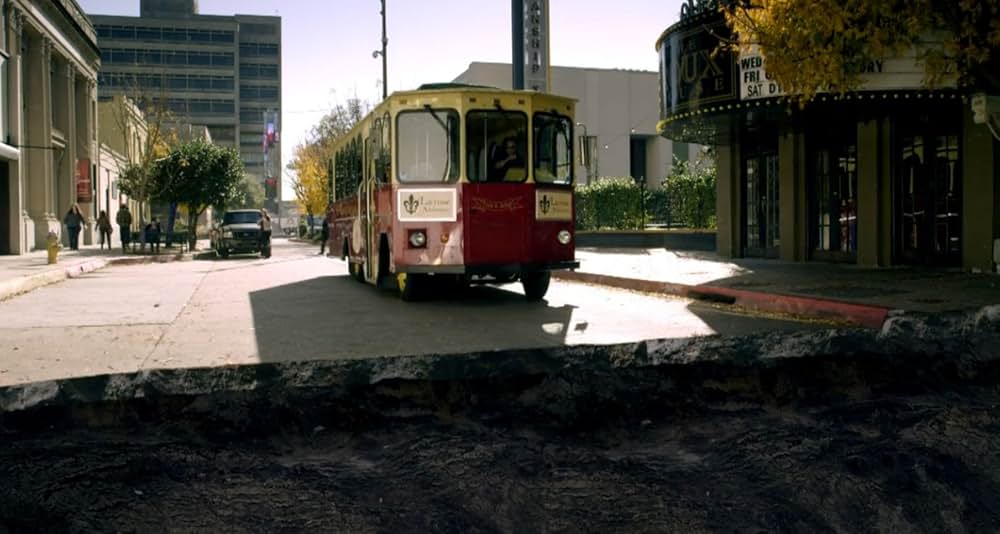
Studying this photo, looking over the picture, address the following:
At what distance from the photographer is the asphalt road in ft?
25.3

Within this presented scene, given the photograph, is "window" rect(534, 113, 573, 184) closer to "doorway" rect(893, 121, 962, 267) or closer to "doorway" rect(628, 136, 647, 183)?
"doorway" rect(893, 121, 962, 267)

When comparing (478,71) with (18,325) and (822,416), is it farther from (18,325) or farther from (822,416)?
(822,416)

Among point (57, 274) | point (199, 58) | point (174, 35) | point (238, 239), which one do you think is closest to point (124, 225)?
point (238, 239)

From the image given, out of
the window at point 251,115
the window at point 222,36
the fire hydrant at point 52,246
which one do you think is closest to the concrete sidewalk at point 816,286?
the fire hydrant at point 52,246

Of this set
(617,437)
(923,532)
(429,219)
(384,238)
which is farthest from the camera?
(384,238)

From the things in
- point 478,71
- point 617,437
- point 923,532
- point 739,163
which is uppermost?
point 478,71

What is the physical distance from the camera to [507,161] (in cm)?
1247

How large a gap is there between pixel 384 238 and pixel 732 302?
16.6 feet

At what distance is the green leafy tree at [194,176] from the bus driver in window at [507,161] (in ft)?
92.1

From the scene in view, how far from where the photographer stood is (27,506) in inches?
115

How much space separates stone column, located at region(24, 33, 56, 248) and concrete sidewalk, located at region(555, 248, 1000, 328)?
2179 centimetres

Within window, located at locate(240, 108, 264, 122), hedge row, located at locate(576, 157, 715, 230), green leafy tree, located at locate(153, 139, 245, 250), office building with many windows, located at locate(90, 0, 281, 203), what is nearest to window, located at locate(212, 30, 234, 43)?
office building with many windows, located at locate(90, 0, 281, 203)

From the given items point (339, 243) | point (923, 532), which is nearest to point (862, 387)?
point (923, 532)

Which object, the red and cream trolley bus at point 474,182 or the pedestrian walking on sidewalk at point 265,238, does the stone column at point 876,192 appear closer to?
the red and cream trolley bus at point 474,182
